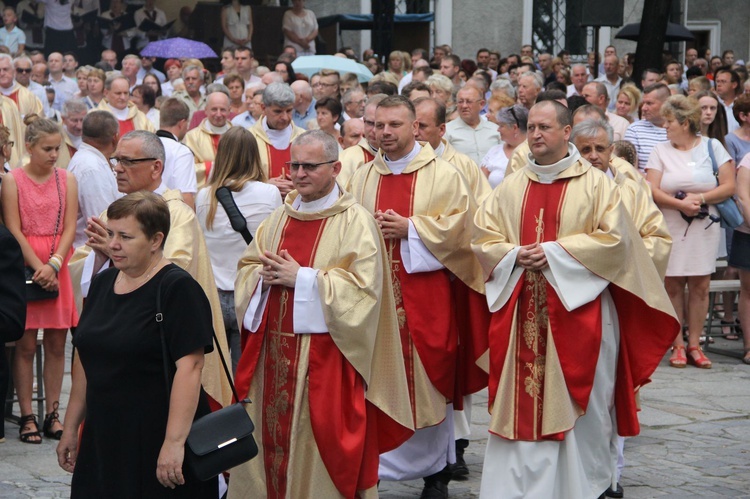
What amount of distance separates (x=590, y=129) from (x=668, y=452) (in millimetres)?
2067

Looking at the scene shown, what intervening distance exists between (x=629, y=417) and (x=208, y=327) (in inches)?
107

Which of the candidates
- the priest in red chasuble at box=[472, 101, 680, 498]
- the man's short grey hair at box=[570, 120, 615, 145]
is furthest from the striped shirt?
the priest in red chasuble at box=[472, 101, 680, 498]

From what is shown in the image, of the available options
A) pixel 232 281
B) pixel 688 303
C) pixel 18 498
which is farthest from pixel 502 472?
pixel 688 303

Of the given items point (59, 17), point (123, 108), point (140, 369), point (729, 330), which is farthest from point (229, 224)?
point (59, 17)

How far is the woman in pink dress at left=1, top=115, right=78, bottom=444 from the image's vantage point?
7.70m

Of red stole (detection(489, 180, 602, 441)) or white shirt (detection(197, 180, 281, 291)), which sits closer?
red stole (detection(489, 180, 602, 441))

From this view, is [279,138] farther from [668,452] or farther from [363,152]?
[668,452]

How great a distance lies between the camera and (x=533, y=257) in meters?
6.19

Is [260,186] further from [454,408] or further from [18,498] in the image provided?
[18,498]

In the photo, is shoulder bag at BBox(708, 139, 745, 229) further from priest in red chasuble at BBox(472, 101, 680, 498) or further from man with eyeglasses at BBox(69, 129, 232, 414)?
man with eyeglasses at BBox(69, 129, 232, 414)

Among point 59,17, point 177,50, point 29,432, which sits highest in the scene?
point 59,17

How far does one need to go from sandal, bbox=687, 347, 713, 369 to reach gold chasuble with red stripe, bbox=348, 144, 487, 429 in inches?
156

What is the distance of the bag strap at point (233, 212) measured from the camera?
7.00 m

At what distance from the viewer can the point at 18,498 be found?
6.58 metres
